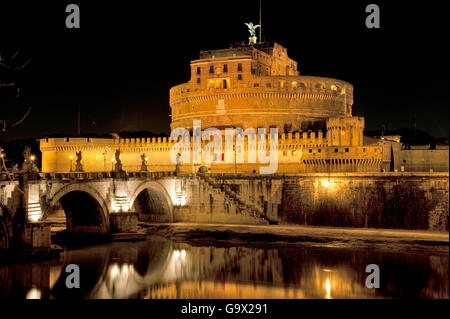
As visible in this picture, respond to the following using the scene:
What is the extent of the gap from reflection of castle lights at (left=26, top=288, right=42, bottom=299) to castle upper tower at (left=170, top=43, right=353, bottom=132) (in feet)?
103

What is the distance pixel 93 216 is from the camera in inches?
1352

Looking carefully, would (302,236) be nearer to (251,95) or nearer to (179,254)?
(179,254)

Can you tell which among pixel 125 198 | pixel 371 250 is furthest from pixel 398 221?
pixel 125 198

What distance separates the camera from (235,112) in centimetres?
5206

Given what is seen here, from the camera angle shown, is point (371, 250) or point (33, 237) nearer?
point (33, 237)

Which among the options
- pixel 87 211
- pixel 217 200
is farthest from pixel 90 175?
pixel 217 200

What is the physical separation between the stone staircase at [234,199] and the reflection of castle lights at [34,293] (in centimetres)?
1846

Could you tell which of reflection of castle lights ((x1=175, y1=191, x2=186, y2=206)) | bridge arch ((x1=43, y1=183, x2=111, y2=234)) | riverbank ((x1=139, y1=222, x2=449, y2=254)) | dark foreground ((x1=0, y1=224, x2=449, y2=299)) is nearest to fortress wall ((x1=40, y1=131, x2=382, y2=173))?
riverbank ((x1=139, y1=222, x2=449, y2=254))

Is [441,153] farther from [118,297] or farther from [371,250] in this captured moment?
[118,297]

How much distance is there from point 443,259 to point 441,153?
739 inches

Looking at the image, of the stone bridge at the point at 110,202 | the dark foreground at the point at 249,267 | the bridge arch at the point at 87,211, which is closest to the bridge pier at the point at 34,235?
the stone bridge at the point at 110,202

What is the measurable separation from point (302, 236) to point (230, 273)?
8706 millimetres

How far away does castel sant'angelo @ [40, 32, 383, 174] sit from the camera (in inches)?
1889

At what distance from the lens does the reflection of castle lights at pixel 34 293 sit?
21891mm
